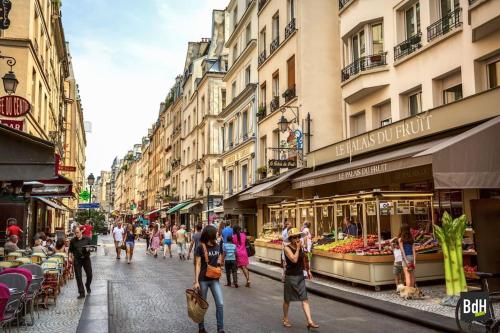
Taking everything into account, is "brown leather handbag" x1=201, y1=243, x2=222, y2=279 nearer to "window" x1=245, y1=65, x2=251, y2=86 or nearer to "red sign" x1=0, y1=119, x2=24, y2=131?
"red sign" x1=0, y1=119, x2=24, y2=131

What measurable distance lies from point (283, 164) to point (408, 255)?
34.7 ft

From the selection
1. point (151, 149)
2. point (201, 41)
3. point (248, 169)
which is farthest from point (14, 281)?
point (151, 149)

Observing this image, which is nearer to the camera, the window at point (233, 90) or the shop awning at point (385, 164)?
the shop awning at point (385, 164)

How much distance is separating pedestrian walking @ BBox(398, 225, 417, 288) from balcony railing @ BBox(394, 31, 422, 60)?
22.1 ft

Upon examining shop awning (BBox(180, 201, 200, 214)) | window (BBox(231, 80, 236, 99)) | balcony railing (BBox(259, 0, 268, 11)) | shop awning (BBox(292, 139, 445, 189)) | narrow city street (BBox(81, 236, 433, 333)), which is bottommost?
narrow city street (BBox(81, 236, 433, 333))

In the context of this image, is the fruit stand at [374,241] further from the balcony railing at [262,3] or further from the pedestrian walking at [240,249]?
the balcony railing at [262,3]

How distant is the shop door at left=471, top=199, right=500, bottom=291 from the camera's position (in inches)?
382

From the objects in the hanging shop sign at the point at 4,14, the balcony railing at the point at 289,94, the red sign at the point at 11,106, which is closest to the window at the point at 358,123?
the balcony railing at the point at 289,94

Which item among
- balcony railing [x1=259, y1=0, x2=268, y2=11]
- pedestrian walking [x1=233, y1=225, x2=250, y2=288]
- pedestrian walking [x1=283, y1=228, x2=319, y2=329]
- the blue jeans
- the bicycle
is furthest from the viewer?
balcony railing [x1=259, y1=0, x2=268, y2=11]

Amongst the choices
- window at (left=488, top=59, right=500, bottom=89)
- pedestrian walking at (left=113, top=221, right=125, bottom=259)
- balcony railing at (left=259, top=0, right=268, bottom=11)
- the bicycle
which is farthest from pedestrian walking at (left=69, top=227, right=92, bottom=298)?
balcony railing at (left=259, top=0, right=268, bottom=11)

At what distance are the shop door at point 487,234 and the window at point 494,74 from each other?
164 inches

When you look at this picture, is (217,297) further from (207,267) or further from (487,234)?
(487,234)

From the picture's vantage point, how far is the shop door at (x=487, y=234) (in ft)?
31.8

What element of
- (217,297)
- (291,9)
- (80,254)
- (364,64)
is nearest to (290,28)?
(291,9)
